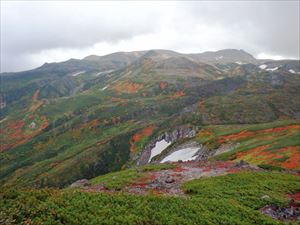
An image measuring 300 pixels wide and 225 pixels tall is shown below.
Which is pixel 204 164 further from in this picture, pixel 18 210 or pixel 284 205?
pixel 18 210

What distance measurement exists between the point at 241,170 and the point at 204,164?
9392 millimetres

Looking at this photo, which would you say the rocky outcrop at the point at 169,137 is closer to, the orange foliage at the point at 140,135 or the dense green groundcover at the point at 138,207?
the orange foliage at the point at 140,135

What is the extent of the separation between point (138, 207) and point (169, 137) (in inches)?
4266

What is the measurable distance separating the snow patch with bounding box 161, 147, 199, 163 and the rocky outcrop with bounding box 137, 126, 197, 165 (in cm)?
2328

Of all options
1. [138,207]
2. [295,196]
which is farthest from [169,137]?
[138,207]

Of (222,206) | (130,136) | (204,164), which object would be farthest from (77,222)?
(130,136)

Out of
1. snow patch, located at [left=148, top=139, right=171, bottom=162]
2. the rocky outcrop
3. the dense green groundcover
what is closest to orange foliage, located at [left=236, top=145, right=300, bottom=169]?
the dense green groundcover

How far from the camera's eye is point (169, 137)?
13788 centimetres

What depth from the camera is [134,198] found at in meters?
32.6

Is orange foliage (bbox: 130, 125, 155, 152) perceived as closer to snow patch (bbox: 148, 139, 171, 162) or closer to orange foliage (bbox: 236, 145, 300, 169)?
snow patch (bbox: 148, 139, 171, 162)

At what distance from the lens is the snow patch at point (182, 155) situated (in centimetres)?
9271

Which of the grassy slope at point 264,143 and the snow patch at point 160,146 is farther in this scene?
the snow patch at point 160,146

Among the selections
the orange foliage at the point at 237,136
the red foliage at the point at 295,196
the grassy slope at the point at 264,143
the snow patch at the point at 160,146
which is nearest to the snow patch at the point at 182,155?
the grassy slope at the point at 264,143

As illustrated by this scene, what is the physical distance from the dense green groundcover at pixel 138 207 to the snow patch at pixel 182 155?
52031 millimetres
